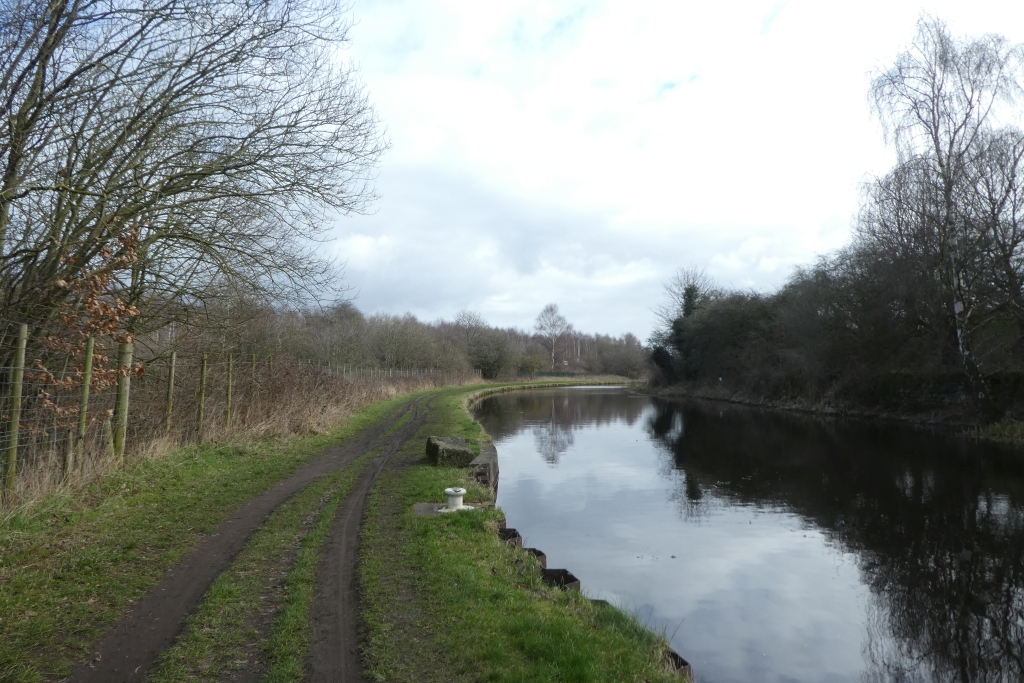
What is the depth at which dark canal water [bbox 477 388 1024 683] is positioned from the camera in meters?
6.27

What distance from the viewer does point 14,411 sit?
7121 millimetres

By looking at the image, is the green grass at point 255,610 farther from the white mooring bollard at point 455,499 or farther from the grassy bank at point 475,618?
the white mooring bollard at point 455,499

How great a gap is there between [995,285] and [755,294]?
70.6ft

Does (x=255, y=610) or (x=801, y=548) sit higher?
(x=255, y=610)

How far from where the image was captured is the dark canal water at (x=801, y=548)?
6.27 metres

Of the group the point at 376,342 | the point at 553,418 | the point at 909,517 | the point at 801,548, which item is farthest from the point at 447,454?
the point at 376,342

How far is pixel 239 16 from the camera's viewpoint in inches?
304

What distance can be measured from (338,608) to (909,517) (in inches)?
375

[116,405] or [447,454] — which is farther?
[447,454]

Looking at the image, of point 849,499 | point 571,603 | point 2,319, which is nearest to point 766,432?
point 849,499

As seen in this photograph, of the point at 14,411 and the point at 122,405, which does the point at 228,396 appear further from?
the point at 14,411

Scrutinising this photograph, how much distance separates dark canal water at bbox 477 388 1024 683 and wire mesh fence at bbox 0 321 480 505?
18.1ft

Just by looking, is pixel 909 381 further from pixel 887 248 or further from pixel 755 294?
pixel 755 294

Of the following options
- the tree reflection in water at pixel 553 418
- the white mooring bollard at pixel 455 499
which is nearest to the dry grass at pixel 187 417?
the white mooring bollard at pixel 455 499
